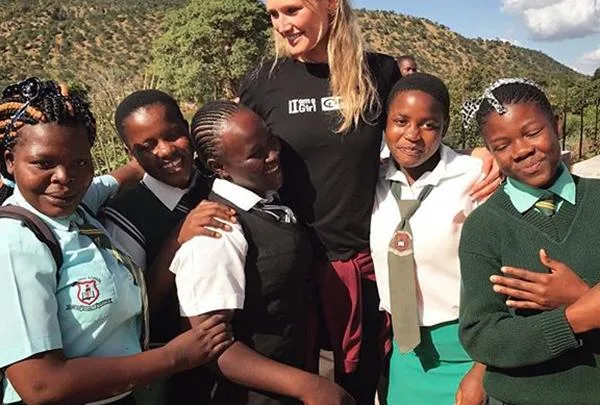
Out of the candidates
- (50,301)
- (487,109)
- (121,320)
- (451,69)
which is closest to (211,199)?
(121,320)

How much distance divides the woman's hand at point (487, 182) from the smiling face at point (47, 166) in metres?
1.23

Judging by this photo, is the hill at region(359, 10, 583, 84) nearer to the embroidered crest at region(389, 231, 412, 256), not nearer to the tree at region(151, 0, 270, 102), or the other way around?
the tree at region(151, 0, 270, 102)

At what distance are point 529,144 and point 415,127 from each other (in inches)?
19.4

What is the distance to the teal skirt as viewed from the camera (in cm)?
219

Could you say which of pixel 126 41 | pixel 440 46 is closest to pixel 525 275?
pixel 126 41

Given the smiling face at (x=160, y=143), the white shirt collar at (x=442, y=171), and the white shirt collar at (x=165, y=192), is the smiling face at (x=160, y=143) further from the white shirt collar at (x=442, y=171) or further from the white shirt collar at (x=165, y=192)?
the white shirt collar at (x=442, y=171)

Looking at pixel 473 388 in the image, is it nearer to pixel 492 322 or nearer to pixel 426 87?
pixel 492 322

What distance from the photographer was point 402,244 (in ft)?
7.11

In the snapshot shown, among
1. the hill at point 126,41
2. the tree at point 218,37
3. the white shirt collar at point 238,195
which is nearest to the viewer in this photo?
the white shirt collar at point 238,195

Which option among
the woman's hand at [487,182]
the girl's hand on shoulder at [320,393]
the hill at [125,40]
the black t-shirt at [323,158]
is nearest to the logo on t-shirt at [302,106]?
the black t-shirt at [323,158]

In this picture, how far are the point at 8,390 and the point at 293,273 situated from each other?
0.82m

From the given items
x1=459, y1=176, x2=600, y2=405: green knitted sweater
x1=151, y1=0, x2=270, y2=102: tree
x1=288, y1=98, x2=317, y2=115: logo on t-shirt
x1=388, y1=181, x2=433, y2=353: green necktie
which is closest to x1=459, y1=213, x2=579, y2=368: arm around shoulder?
x1=459, y1=176, x2=600, y2=405: green knitted sweater

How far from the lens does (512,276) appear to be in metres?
1.67

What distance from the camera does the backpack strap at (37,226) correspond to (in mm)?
1498
